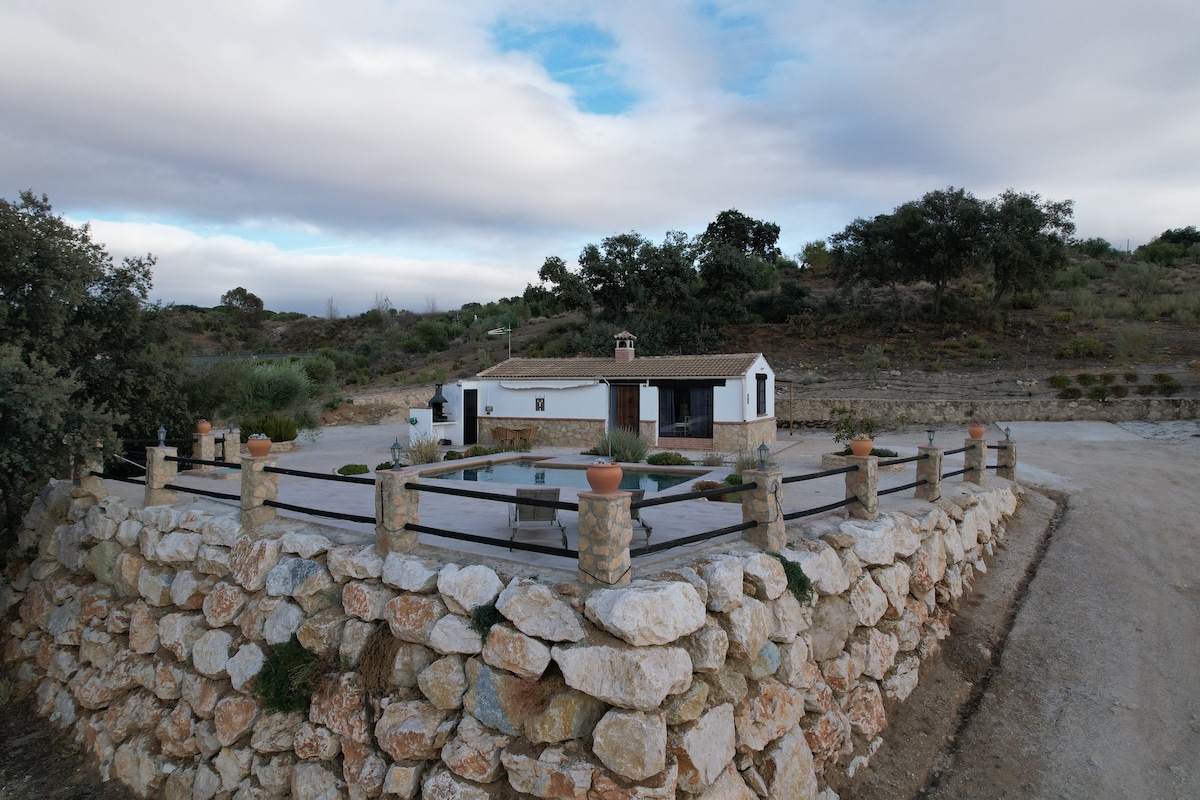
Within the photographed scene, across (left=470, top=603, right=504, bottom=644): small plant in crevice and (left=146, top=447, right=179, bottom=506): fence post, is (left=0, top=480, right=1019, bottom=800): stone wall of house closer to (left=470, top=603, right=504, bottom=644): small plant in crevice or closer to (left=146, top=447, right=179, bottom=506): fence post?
(left=470, top=603, right=504, bottom=644): small plant in crevice

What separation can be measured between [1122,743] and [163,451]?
10782mm

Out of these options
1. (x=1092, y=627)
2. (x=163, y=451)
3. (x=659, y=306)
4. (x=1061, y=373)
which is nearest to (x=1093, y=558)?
(x=1092, y=627)

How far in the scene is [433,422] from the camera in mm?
20000

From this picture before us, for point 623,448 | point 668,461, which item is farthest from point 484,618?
point 623,448

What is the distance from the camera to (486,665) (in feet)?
16.5

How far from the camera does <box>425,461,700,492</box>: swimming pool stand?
1302cm

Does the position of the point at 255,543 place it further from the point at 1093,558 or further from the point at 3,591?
the point at 1093,558

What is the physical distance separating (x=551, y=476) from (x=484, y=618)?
9142 millimetres

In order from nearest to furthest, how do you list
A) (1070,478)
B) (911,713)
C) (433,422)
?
(911,713), (1070,478), (433,422)

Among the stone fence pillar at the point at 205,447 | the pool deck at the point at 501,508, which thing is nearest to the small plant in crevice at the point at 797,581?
the pool deck at the point at 501,508

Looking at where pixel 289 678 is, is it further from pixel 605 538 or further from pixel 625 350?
pixel 625 350

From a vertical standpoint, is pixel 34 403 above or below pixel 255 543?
above

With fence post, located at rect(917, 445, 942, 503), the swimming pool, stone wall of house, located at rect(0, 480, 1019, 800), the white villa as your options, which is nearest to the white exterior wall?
the white villa

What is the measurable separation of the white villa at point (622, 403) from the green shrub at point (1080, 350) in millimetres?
16538
